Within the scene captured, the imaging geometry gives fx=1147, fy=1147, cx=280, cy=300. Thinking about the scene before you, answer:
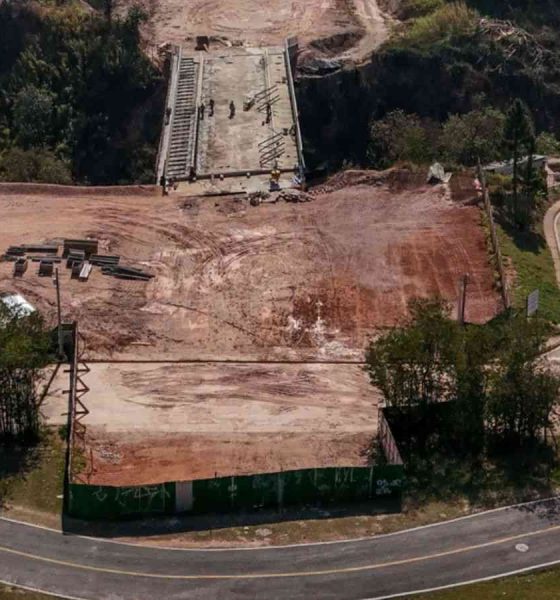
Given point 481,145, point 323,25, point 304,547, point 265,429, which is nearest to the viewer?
point 304,547

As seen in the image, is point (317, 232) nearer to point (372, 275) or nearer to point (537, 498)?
point (372, 275)

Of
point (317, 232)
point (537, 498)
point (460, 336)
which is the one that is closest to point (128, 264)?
point (317, 232)

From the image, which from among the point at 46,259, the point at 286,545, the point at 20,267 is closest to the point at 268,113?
the point at 46,259

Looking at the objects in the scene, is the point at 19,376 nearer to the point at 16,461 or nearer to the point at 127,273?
the point at 16,461

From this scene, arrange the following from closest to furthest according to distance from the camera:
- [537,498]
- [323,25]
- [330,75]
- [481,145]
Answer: [537,498]
[481,145]
[330,75]
[323,25]

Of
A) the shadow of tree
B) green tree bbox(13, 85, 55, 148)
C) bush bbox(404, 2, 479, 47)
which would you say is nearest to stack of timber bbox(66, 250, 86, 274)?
the shadow of tree

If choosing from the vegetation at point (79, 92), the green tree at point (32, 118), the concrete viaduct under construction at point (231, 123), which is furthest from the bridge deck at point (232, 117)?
the green tree at point (32, 118)
